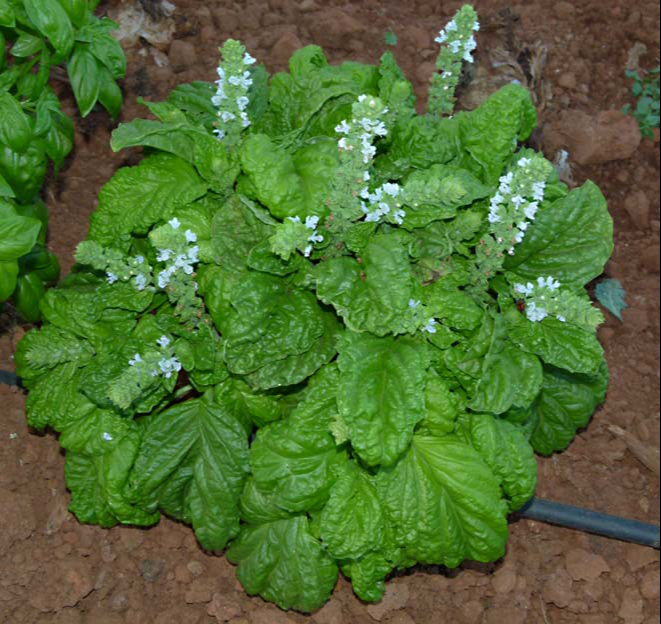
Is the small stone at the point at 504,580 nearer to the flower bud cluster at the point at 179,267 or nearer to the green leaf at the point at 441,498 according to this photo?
the green leaf at the point at 441,498

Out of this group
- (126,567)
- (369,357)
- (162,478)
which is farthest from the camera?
(126,567)

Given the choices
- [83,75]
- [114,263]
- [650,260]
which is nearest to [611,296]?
[650,260]

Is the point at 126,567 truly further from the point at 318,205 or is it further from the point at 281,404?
the point at 318,205

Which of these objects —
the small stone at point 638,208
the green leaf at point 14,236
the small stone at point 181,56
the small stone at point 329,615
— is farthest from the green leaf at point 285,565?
the small stone at point 638,208

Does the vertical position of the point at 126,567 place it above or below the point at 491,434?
below

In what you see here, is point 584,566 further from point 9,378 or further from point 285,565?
point 9,378

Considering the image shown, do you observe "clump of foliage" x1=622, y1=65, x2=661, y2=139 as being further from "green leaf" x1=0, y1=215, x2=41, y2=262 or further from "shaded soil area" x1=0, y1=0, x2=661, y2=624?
"green leaf" x1=0, y1=215, x2=41, y2=262

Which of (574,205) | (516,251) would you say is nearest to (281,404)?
(516,251)
